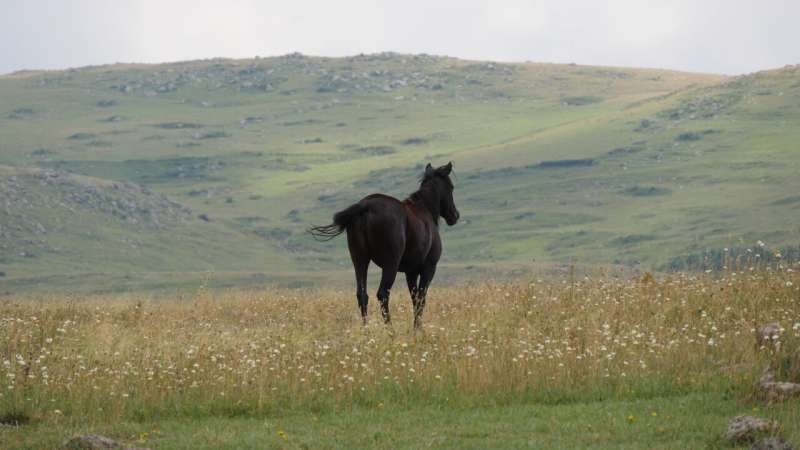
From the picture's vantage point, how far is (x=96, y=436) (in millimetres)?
11312

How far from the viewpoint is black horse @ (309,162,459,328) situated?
19.2 m

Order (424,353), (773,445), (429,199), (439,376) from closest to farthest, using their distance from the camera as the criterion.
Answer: (773,445) → (439,376) → (424,353) → (429,199)

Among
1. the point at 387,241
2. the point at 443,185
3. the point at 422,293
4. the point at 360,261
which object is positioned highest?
the point at 443,185

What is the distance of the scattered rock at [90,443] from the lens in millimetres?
11109

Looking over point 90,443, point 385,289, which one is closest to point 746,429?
point 90,443

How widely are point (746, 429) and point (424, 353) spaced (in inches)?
196

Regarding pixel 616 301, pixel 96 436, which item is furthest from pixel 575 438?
pixel 616 301

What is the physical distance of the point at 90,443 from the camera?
11.1 meters

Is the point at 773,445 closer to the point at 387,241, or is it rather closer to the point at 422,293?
the point at 387,241

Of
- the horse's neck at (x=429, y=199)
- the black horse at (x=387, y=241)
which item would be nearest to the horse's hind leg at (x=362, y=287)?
the black horse at (x=387, y=241)

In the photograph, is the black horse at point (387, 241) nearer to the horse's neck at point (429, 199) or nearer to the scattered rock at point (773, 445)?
the horse's neck at point (429, 199)

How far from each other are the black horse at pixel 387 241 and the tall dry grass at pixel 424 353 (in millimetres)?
680

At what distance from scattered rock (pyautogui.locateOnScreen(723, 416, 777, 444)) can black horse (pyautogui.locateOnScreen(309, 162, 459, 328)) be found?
794 cm

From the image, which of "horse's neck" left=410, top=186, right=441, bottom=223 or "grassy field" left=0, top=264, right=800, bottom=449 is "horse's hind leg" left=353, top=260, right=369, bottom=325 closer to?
"grassy field" left=0, top=264, right=800, bottom=449
